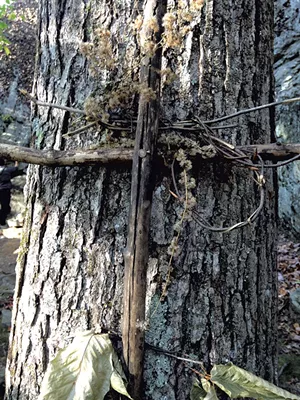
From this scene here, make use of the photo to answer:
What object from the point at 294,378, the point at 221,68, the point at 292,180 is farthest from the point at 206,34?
the point at 292,180

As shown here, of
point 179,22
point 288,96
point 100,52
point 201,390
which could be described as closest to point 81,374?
point 201,390

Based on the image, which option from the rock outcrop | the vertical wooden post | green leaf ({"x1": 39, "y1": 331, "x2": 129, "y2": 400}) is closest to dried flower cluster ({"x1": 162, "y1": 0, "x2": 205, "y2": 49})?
the vertical wooden post

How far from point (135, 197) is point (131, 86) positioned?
30cm

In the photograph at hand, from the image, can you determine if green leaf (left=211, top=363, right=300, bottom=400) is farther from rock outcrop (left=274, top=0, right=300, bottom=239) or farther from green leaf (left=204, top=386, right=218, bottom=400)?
rock outcrop (left=274, top=0, right=300, bottom=239)

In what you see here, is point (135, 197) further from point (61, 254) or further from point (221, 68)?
point (221, 68)

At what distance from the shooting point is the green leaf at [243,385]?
0.97 metres

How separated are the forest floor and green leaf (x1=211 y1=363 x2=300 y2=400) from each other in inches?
76.7

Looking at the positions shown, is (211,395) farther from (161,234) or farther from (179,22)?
(179,22)

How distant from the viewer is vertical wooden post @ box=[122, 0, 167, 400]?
0.98 metres

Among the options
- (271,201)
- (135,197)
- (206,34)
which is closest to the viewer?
(135,197)

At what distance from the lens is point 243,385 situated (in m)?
0.99

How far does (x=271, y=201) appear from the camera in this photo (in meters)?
1.26

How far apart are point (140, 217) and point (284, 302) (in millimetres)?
3629

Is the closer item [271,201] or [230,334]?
[230,334]
